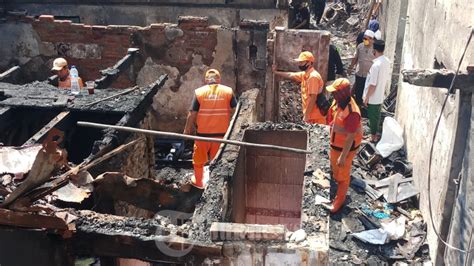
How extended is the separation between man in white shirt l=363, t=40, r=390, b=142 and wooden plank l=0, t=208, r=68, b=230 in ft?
20.1

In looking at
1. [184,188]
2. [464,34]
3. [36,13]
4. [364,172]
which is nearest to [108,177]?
[184,188]

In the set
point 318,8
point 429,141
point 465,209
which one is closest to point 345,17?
point 318,8

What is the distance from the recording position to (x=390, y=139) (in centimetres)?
894

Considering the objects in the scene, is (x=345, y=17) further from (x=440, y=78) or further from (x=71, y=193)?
(x=71, y=193)

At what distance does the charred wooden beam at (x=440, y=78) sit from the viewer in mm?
5004

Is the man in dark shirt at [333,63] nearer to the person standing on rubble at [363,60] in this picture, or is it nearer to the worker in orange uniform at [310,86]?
the person standing on rubble at [363,60]

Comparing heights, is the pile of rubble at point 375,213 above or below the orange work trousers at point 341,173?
below

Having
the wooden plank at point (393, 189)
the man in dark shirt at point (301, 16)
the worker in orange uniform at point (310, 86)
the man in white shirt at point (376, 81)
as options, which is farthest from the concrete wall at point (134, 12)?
the wooden plank at point (393, 189)

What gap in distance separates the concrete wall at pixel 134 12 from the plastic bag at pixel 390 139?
426 centimetres

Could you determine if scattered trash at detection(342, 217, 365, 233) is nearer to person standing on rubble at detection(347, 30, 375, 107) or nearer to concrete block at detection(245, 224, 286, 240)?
concrete block at detection(245, 224, 286, 240)

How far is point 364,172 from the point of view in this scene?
8.41 meters

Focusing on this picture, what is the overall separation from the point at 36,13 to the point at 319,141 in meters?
8.88

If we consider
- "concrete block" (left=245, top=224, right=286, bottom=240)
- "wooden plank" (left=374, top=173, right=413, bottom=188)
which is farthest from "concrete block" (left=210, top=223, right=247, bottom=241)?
"wooden plank" (left=374, top=173, right=413, bottom=188)

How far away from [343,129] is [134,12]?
695 centimetres
